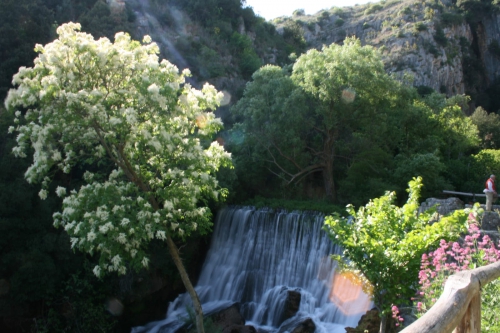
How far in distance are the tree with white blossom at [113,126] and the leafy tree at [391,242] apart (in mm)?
3232

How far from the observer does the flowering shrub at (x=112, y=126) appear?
7801 millimetres

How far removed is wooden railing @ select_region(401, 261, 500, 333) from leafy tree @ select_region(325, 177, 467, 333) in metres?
2.53

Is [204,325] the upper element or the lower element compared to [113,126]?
lower

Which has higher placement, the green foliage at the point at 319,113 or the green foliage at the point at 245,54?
the green foliage at the point at 245,54

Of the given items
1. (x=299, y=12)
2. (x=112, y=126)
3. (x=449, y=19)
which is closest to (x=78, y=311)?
(x=112, y=126)

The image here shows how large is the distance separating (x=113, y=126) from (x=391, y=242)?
5249mm

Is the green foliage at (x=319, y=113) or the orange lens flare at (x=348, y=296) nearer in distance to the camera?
the orange lens flare at (x=348, y=296)

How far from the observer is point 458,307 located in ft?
8.99

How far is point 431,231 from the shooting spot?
20.7ft

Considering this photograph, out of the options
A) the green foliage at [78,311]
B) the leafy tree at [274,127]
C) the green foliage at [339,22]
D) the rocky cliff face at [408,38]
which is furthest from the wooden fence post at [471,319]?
the green foliage at [339,22]

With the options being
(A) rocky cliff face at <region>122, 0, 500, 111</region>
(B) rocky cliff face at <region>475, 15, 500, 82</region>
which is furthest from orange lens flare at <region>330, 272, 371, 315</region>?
(B) rocky cliff face at <region>475, 15, 500, 82</region>

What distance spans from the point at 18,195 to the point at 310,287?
34.3 ft

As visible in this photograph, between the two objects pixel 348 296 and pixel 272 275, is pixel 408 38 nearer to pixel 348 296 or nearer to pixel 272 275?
pixel 272 275

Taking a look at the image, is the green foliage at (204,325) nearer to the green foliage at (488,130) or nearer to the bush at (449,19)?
the green foliage at (488,130)
